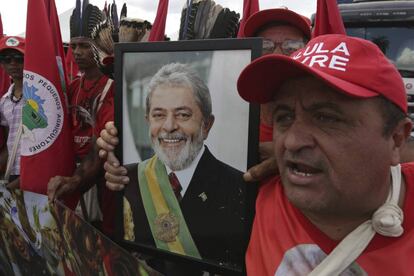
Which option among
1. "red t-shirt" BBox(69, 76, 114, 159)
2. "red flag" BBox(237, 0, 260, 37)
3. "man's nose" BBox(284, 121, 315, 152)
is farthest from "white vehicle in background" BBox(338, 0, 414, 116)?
"man's nose" BBox(284, 121, 315, 152)

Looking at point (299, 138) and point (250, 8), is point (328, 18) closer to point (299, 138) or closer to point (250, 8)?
point (299, 138)

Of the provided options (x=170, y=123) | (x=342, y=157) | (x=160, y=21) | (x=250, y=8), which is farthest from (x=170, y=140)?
(x=250, y=8)

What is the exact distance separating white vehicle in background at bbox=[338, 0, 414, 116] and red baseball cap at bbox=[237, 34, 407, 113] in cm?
464

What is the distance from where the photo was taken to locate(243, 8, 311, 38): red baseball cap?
6.68ft

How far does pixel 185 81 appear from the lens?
4.94 feet

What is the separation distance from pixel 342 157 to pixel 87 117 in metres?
1.79

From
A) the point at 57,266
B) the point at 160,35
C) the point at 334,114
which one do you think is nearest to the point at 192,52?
the point at 334,114

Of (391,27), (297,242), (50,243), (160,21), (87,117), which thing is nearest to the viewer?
(297,242)

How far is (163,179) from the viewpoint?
1615mm

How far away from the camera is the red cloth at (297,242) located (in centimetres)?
106

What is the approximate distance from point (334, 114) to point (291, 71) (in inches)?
6.7

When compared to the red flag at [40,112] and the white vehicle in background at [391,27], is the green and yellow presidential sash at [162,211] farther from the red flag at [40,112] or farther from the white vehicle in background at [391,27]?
the white vehicle in background at [391,27]

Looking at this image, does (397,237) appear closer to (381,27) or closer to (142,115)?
(142,115)

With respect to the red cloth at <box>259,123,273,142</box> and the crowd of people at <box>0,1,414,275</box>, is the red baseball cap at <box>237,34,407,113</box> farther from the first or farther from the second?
the red cloth at <box>259,123,273,142</box>
